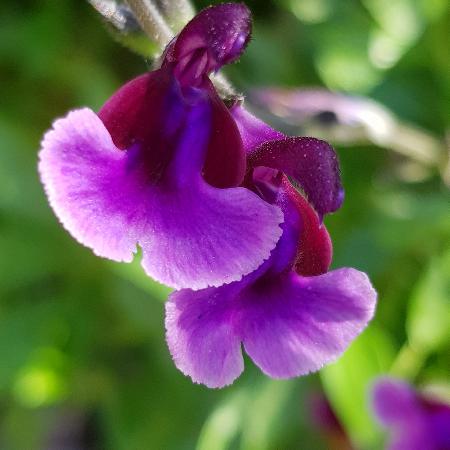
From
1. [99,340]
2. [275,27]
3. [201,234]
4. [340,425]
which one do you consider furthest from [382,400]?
[275,27]

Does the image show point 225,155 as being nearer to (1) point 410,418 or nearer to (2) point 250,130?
→ (2) point 250,130

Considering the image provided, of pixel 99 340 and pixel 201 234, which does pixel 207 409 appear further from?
pixel 201 234

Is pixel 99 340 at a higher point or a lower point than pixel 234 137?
lower

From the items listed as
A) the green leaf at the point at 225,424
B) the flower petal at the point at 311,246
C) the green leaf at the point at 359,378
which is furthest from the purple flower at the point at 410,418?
the flower petal at the point at 311,246

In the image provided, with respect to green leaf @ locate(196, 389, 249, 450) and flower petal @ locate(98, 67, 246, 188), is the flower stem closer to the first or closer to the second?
flower petal @ locate(98, 67, 246, 188)

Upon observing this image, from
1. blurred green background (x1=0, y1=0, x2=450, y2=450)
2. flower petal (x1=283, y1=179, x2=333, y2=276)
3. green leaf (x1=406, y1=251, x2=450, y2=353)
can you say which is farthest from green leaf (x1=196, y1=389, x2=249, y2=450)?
flower petal (x1=283, y1=179, x2=333, y2=276)

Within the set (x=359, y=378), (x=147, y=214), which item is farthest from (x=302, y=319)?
(x=359, y=378)

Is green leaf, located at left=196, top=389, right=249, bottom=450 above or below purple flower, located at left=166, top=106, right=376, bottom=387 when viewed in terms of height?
below
